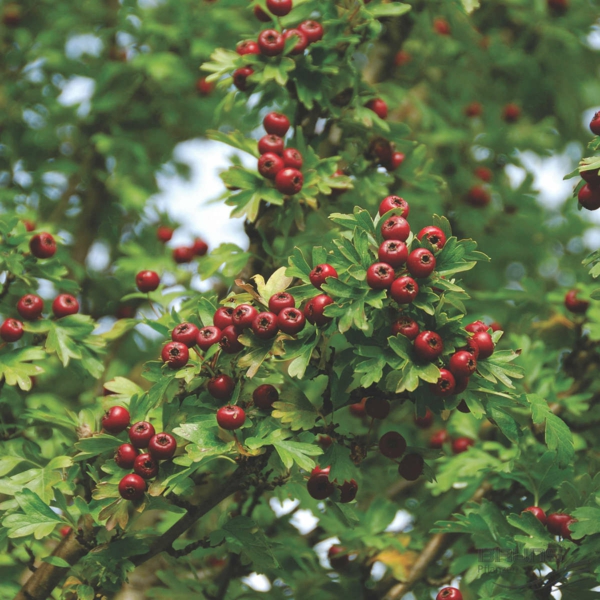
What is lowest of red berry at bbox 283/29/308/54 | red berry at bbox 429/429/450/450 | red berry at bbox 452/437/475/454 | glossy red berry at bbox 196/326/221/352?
red berry at bbox 429/429/450/450

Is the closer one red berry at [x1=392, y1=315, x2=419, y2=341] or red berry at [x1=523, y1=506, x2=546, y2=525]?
red berry at [x1=392, y1=315, x2=419, y2=341]

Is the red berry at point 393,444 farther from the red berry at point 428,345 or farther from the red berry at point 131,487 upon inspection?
the red berry at point 131,487

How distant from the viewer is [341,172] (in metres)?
3.27

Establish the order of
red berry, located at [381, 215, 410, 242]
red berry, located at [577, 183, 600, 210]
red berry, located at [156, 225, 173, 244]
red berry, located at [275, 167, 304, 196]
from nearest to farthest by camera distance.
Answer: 1. red berry, located at [381, 215, 410, 242]
2. red berry, located at [577, 183, 600, 210]
3. red berry, located at [275, 167, 304, 196]
4. red berry, located at [156, 225, 173, 244]

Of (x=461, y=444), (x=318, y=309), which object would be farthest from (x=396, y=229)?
(x=461, y=444)

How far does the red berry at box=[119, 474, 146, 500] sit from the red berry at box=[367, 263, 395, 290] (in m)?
1.00

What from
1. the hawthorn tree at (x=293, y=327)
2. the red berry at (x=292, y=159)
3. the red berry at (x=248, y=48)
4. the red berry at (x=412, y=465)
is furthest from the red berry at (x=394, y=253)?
the red berry at (x=248, y=48)

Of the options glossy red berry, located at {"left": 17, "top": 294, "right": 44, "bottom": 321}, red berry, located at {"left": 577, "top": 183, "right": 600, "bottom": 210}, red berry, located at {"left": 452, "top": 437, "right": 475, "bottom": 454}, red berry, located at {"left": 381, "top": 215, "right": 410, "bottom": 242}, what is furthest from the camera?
red berry, located at {"left": 452, "top": 437, "right": 475, "bottom": 454}

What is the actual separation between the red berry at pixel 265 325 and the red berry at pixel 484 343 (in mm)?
647

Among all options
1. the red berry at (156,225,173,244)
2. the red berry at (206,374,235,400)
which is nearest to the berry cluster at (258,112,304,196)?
the red berry at (206,374,235,400)

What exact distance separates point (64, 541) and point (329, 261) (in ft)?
4.89

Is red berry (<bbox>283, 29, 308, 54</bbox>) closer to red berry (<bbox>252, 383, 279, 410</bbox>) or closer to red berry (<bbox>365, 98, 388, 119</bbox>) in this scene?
red berry (<bbox>365, 98, 388, 119</bbox>)

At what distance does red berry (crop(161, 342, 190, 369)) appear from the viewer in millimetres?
2422

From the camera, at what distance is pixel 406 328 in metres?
2.21
